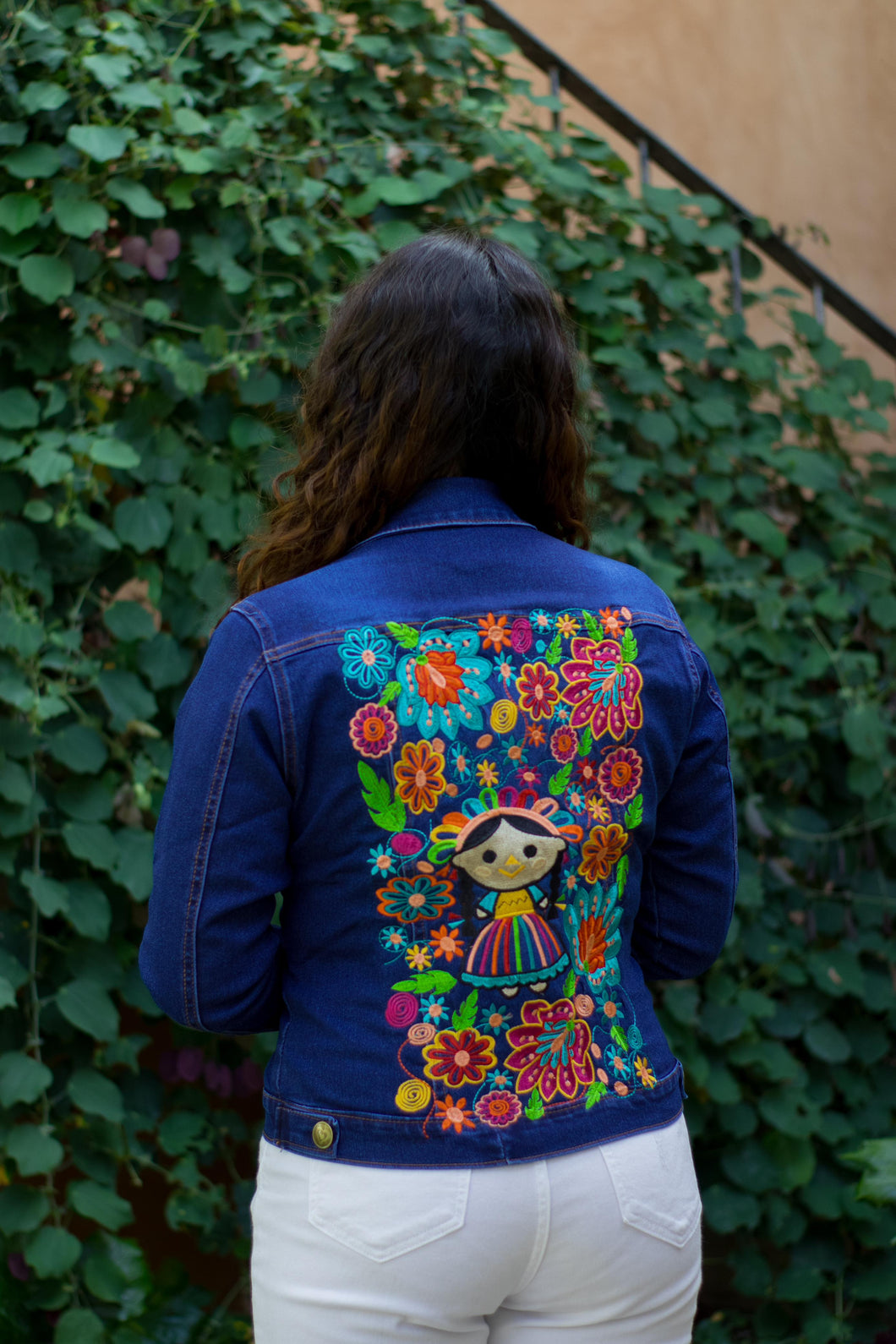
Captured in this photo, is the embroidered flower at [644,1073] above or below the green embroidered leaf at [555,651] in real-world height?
below

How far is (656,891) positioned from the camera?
3.78ft

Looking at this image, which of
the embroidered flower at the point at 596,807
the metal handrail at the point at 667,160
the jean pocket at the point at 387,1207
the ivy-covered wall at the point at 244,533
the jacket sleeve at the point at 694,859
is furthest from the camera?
the metal handrail at the point at 667,160

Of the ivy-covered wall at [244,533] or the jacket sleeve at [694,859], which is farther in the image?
the ivy-covered wall at [244,533]

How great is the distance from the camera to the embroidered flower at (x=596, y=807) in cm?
97

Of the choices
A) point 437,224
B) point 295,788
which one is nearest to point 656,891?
point 295,788

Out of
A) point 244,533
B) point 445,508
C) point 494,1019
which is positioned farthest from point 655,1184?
point 244,533

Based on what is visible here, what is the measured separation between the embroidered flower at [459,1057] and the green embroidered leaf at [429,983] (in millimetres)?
33

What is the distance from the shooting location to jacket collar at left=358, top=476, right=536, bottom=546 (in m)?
0.97

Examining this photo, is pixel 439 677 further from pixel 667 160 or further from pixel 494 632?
pixel 667 160

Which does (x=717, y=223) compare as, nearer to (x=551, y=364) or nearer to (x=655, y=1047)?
(x=551, y=364)

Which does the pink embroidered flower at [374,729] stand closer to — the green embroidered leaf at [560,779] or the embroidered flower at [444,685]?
the embroidered flower at [444,685]

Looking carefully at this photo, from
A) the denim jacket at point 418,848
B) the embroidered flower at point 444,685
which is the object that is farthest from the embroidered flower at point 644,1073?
the embroidered flower at point 444,685

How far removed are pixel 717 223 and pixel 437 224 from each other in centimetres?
64

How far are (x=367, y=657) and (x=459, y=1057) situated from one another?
0.31 m
